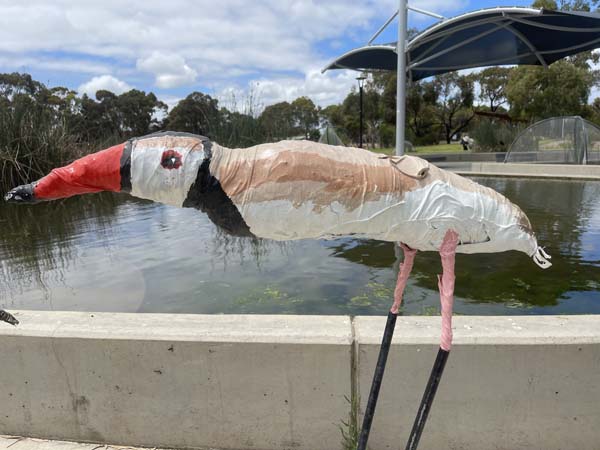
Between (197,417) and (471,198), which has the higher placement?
(471,198)

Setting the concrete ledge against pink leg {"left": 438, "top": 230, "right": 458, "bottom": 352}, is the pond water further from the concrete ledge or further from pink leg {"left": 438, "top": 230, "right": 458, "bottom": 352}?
pink leg {"left": 438, "top": 230, "right": 458, "bottom": 352}

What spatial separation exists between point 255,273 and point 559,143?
1449 cm

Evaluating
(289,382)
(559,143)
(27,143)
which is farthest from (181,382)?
(559,143)

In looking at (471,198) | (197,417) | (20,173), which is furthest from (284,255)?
(20,173)

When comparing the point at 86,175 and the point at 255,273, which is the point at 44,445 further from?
the point at 255,273

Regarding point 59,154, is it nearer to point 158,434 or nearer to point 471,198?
point 158,434

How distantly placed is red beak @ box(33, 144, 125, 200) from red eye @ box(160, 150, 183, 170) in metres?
0.11

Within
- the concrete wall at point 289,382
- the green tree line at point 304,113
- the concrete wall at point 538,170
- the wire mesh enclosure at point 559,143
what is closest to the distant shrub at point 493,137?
the green tree line at point 304,113

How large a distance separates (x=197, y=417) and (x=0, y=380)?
38.8 inches

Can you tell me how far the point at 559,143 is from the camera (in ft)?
50.2

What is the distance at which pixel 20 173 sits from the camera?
363 inches

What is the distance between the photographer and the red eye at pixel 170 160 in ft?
3.71

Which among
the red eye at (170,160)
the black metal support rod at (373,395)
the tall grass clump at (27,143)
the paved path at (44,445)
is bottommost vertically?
the paved path at (44,445)

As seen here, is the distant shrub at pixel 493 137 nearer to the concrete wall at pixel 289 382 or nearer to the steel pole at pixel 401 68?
the steel pole at pixel 401 68
